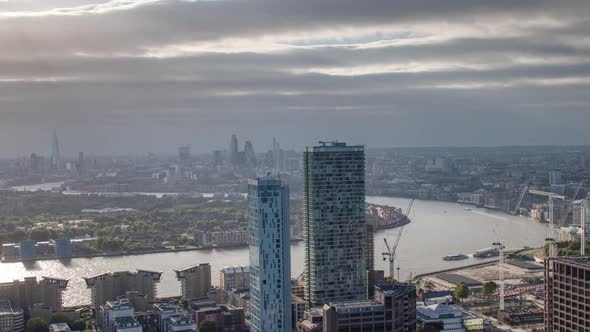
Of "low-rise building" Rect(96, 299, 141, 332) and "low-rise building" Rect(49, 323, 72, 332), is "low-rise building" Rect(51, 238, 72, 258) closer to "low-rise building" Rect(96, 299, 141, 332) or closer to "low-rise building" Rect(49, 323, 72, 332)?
"low-rise building" Rect(96, 299, 141, 332)

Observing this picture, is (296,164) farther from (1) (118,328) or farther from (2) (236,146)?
(2) (236,146)

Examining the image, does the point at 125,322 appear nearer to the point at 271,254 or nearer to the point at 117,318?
the point at 117,318

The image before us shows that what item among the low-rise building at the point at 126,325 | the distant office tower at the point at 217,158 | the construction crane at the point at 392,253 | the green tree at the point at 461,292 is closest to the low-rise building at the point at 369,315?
the low-rise building at the point at 126,325

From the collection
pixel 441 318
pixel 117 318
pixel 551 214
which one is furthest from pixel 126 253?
pixel 551 214

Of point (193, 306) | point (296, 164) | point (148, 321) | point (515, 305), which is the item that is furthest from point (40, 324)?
point (515, 305)

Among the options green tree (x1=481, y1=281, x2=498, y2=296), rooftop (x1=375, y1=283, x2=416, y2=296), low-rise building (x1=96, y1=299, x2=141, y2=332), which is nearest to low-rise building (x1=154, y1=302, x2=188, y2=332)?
low-rise building (x1=96, y1=299, x2=141, y2=332)

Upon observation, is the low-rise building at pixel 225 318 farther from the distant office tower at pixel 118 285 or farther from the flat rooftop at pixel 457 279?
the flat rooftop at pixel 457 279
